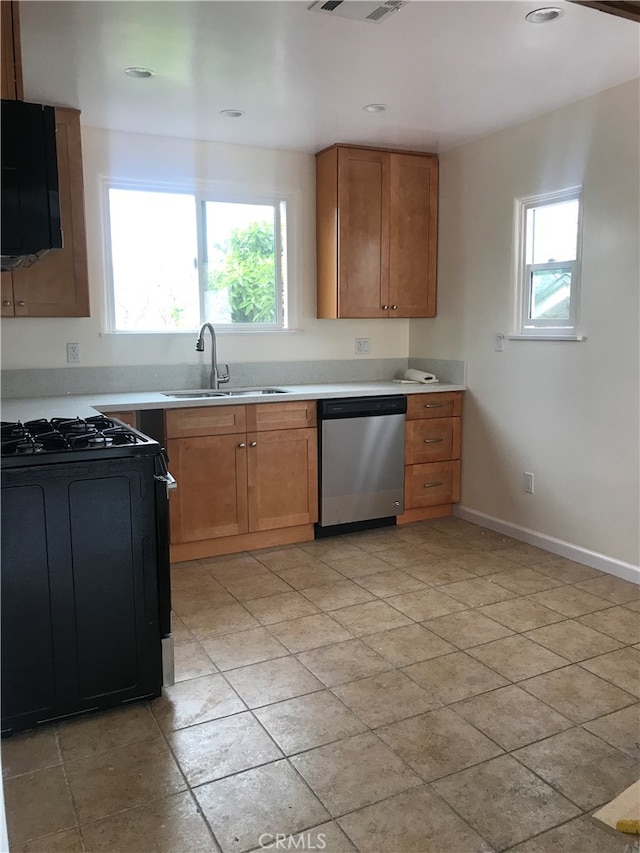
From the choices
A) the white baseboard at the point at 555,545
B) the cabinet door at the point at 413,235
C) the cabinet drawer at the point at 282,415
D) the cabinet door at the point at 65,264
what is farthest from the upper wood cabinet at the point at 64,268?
the white baseboard at the point at 555,545

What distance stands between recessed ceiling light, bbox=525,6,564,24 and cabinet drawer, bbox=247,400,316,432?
7.16 feet

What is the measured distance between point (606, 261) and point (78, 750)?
10.2 feet

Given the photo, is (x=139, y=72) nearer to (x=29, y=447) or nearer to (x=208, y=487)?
(x=29, y=447)

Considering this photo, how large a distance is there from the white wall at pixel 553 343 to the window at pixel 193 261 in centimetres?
115

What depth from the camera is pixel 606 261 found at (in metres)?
3.47

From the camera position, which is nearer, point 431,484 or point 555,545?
point 555,545

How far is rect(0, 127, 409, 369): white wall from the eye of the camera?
3900 mm

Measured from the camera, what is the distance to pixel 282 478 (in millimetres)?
4047

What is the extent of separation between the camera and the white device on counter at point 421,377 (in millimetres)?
4641

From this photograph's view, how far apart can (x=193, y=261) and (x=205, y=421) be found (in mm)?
1121

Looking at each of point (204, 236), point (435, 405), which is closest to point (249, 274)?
point (204, 236)

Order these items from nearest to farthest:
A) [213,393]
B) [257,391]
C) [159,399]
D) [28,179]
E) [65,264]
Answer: [28,179] → [65,264] → [159,399] → [213,393] → [257,391]

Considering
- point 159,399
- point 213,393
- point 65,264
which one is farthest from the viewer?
point 213,393

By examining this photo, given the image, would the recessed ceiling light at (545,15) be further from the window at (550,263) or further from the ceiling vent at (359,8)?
the window at (550,263)
